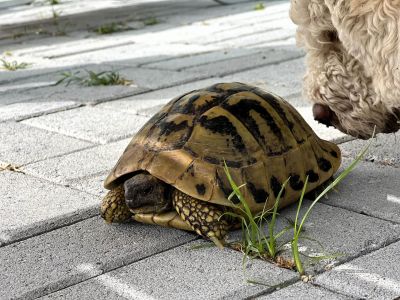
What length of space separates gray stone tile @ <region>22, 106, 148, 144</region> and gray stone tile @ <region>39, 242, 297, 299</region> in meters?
1.96

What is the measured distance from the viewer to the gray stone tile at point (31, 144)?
4.88 metres

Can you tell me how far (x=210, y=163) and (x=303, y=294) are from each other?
0.91 m

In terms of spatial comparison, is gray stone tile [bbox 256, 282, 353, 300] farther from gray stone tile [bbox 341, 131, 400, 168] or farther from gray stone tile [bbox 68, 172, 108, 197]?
gray stone tile [bbox 341, 131, 400, 168]

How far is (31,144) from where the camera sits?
513 centimetres

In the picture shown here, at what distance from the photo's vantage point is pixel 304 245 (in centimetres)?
337

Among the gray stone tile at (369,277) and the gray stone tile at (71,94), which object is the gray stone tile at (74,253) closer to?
the gray stone tile at (369,277)

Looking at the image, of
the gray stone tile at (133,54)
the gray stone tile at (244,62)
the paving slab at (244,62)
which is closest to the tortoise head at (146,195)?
the gray stone tile at (244,62)

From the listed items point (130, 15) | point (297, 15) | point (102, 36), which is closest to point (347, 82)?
point (297, 15)

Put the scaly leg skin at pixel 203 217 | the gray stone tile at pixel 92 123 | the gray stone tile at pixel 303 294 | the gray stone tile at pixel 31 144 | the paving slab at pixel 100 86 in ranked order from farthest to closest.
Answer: the paving slab at pixel 100 86 → the gray stone tile at pixel 92 123 → the gray stone tile at pixel 31 144 → the scaly leg skin at pixel 203 217 → the gray stone tile at pixel 303 294

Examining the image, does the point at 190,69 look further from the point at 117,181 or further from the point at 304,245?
the point at 304,245

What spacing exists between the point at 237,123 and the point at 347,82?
0.56 metres

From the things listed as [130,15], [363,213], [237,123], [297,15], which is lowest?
[130,15]

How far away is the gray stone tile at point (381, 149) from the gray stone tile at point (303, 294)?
1.61 metres

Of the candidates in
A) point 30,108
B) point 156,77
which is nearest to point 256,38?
point 156,77
